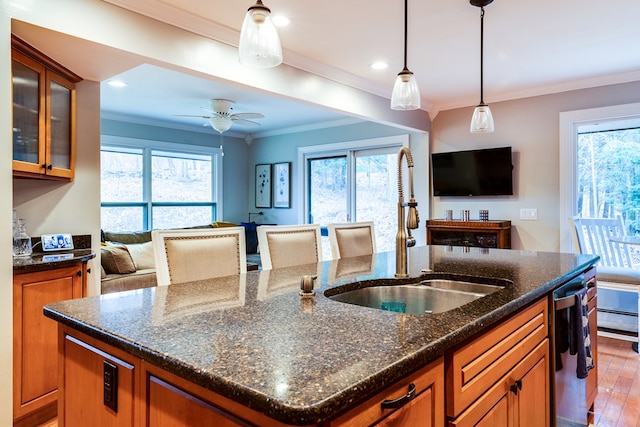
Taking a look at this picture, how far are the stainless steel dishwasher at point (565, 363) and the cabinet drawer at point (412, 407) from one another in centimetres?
100

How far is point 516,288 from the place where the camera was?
1514mm

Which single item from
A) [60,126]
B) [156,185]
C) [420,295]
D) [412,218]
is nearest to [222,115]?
[156,185]

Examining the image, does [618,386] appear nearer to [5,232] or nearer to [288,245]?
[288,245]

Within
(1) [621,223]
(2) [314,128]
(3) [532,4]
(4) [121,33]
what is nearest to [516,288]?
(3) [532,4]

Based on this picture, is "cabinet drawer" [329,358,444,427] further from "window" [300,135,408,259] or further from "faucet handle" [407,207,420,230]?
"window" [300,135,408,259]

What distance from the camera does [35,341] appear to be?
2281 mm

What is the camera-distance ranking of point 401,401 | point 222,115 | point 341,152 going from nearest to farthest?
point 401,401
point 222,115
point 341,152

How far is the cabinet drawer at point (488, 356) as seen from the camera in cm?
105

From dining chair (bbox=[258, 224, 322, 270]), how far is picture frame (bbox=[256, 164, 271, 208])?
456 cm

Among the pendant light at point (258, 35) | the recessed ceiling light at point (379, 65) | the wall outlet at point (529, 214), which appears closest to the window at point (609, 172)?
the wall outlet at point (529, 214)

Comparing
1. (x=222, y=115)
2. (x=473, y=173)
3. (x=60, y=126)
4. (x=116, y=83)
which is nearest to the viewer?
(x=60, y=126)

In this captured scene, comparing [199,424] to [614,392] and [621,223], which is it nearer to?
[614,392]

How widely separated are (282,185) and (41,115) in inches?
177

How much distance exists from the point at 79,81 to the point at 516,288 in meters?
2.96
